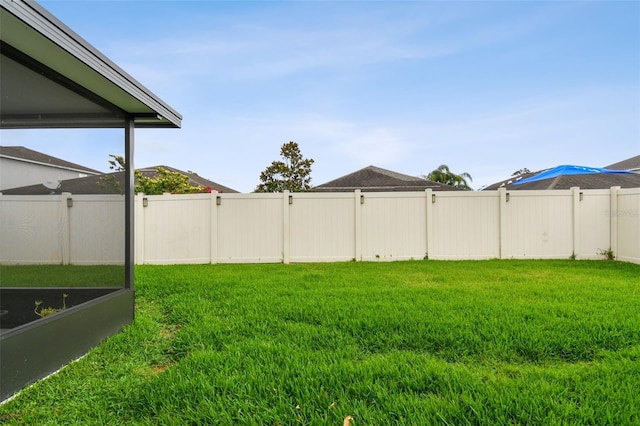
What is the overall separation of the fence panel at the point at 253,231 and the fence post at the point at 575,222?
6.50 metres

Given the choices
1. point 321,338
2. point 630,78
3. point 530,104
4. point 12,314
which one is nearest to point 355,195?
point 321,338

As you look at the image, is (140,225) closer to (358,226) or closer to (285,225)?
(285,225)

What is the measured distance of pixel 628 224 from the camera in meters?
6.90

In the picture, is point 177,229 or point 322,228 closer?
point 177,229

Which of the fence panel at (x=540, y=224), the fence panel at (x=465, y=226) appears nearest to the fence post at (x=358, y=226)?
the fence panel at (x=465, y=226)

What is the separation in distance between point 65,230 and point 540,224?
8478 millimetres

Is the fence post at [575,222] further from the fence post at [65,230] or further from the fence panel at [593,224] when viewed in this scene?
the fence post at [65,230]

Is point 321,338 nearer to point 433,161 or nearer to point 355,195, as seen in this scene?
point 355,195

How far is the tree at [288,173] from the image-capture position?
21000mm

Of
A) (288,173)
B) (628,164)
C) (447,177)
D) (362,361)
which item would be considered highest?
(447,177)

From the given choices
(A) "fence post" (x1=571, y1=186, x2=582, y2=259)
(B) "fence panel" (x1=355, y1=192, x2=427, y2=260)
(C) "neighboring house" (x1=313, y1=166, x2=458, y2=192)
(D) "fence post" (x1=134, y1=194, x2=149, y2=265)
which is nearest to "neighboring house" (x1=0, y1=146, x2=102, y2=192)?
(D) "fence post" (x1=134, y1=194, x2=149, y2=265)

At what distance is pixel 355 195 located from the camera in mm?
7363

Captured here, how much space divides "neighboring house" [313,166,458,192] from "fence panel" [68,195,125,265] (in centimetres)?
1049

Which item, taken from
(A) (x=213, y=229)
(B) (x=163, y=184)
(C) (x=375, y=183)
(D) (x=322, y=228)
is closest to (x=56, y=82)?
(A) (x=213, y=229)
